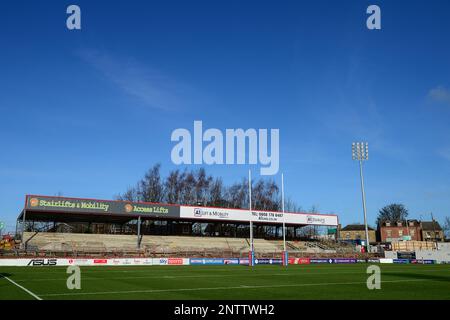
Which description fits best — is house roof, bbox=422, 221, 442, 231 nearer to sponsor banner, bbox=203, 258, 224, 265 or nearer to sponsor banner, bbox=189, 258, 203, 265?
sponsor banner, bbox=203, 258, 224, 265

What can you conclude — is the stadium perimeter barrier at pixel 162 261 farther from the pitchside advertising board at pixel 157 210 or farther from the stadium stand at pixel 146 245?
the pitchside advertising board at pixel 157 210

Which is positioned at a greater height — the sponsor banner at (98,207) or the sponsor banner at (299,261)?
the sponsor banner at (98,207)

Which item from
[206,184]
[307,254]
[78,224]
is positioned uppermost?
[206,184]

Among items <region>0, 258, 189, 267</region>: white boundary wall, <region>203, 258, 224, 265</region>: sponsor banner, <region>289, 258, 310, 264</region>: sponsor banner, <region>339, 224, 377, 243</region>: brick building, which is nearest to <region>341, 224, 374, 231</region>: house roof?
<region>339, 224, 377, 243</region>: brick building

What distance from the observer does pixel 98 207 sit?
5862cm

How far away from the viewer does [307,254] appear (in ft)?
213

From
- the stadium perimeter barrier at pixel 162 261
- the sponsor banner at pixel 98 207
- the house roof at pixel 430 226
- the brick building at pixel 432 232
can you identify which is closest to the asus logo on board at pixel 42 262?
the stadium perimeter barrier at pixel 162 261

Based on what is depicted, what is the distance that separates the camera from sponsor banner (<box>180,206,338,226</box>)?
67.1m

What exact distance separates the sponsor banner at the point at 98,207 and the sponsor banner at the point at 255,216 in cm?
Answer: 300

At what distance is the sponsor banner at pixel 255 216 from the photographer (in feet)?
220

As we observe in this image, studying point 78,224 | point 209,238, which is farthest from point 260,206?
point 78,224
